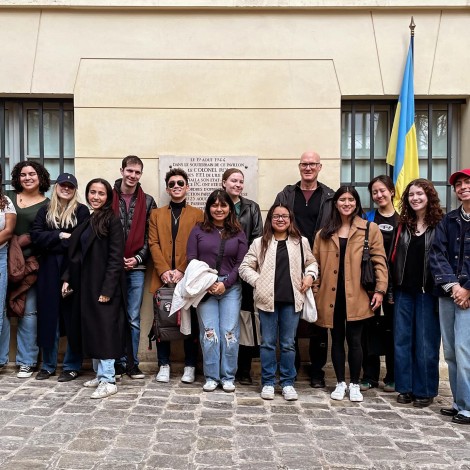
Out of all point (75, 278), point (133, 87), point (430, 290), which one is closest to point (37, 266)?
point (75, 278)

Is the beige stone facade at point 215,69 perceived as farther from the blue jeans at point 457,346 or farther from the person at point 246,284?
the blue jeans at point 457,346

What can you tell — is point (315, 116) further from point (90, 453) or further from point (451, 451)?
point (90, 453)

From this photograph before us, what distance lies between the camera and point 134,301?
5344 mm

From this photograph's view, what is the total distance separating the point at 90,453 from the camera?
346 cm

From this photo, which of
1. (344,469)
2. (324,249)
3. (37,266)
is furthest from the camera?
(37,266)

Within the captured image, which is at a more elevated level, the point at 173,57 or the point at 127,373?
the point at 173,57

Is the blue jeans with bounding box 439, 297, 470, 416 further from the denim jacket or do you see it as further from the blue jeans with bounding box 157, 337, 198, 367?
the blue jeans with bounding box 157, 337, 198, 367

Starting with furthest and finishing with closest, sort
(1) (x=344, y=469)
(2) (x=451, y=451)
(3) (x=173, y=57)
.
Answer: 1. (3) (x=173, y=57)
2. (2) (x=451, y=451)
3. (1) (x=344, y=469)

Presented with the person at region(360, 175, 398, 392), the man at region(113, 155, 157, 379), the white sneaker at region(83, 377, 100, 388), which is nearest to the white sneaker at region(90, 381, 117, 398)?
the white sneaker at region(83, 377, 100, 388)

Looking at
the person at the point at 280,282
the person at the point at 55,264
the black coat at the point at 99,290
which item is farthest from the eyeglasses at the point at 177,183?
the person at the point at 280,282

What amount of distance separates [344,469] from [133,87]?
4399 millimetres

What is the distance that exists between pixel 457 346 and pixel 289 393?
1.48 metres

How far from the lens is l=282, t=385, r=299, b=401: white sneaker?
15.2ft

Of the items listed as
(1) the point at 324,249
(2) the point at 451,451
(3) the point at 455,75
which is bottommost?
(2) the point at 451,451
